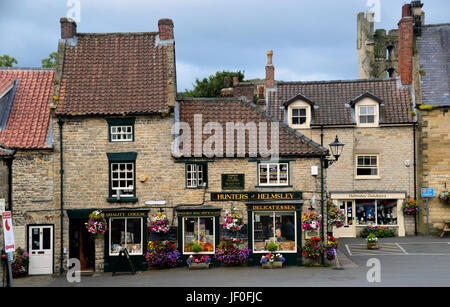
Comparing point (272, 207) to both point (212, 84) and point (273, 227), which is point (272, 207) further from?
point (212, 84)

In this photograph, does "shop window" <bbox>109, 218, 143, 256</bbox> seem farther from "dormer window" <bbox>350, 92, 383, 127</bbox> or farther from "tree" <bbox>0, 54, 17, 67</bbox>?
"tree" <bbox>0, 54, 17, 67</bbox>

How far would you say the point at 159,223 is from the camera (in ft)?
72.7

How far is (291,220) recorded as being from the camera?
22969mm

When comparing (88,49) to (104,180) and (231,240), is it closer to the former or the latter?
(104,180)

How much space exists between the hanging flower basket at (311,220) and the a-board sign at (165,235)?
5550 mm

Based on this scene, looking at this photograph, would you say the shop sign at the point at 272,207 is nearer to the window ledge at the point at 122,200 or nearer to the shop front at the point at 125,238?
the shop front at the point at 125,238

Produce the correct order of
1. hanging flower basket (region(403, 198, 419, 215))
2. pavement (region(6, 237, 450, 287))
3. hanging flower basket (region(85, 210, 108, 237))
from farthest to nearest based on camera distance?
hanging flower basket (region(403, 198, 419, 215)) → hanging flower basket (region(85, 210, 108, 237)) → pavement (region(6, 237, 450, 287))

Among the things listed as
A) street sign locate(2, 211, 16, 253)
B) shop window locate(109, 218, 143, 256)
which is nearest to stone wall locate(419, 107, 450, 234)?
shop window locate(109, 218, 143, 256)

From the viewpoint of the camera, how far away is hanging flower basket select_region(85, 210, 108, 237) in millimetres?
21875

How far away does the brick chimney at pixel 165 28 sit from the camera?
24.7 m

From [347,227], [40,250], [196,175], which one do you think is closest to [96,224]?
[40,250]

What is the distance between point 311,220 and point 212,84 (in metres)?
36.6

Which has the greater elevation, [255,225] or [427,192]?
[427,192]

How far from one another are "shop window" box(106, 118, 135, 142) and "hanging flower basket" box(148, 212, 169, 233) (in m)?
3.54
